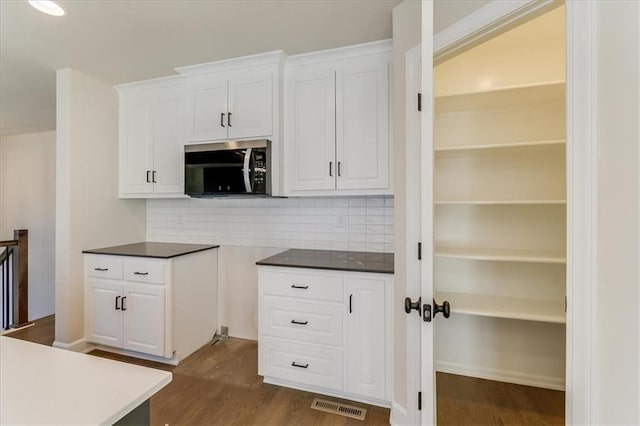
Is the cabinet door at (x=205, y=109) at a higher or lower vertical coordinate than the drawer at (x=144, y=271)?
higher

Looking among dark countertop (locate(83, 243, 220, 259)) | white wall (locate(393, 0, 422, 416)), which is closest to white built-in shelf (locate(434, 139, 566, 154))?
white wall (locate(393, 0, 422, 416))

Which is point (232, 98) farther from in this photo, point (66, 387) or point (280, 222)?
point (66, 387)

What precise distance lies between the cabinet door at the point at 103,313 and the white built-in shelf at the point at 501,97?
10.00 feet

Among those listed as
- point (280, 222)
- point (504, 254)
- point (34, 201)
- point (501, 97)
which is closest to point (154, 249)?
point (280, 222)

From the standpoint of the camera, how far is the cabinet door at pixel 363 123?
2.16 metres

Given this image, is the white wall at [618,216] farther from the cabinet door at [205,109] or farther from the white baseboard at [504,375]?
the cabinet door at [205,109]

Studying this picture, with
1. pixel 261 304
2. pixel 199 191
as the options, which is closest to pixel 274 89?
pixel 199 191

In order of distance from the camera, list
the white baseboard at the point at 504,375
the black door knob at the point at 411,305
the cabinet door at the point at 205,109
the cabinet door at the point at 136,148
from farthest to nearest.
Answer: the cabinet door at the point at 136,148 → the cabinet door at the point at 205,109 → the white baseboard at the point at 504,375 → the black door knob at the point at 411,305

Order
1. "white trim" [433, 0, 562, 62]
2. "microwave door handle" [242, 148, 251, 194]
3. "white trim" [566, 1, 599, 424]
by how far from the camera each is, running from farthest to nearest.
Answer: "microwave door handle" [242, 148, 251, 194] → "white trim" [433, 0, 562, 62] → "white trim" [566, 1, 599, 424]

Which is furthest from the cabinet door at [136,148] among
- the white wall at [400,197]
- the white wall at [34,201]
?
the white wall at [34,201]

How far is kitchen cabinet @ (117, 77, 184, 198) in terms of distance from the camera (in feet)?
9.07

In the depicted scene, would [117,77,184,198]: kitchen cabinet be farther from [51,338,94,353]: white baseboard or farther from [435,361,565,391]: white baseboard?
[435,361,565,391]: white baseboard

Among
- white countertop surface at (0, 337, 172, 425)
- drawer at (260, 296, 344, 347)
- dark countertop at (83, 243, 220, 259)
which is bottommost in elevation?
drawer at (260, 296, 344, 347)

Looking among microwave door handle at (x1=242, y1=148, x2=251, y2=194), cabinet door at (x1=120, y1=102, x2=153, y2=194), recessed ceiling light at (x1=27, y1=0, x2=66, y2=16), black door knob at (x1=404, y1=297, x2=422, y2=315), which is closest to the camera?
black door knob at (x1=404, y1=297, x2=422, y2=315)
